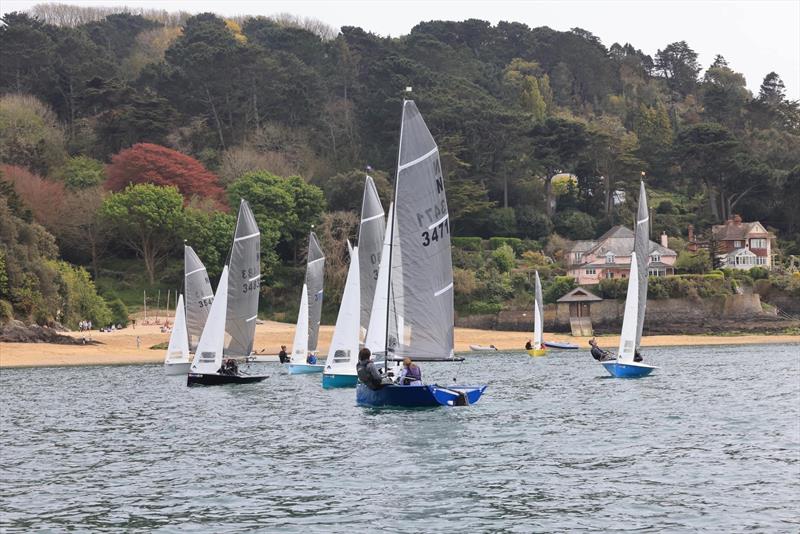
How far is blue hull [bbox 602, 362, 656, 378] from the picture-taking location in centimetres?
5012

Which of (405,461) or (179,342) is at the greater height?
(179,342)

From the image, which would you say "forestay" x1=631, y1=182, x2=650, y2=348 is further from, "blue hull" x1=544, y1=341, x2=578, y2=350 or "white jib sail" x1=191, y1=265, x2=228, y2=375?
"blue hull" x1=544, y1=341, x2=578, y2=350

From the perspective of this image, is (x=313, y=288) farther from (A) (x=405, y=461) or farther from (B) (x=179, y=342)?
(A) (x=405, y=461)

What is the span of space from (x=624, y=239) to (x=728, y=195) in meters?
21.7

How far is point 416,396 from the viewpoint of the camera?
33375 millimetres

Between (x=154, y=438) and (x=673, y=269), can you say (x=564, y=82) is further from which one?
(x=154, y=438)

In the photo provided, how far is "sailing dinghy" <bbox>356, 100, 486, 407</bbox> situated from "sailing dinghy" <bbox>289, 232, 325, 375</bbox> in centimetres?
2136

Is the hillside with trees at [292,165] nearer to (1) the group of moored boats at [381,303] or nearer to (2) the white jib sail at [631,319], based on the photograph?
(1) the group of moored boats at [381,303]

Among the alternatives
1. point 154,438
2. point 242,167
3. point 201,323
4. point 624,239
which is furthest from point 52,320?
point 624,239

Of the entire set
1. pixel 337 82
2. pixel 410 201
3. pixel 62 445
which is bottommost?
pixel 62 445

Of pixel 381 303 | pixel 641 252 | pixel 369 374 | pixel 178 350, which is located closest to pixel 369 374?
pixel 369 374

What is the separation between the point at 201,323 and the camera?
5497 centimetres

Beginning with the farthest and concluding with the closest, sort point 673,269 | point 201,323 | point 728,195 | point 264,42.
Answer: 1. point 264,42
2. point 728,195
3. point 673,269
4. point 201,323

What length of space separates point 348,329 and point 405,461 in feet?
53.0
